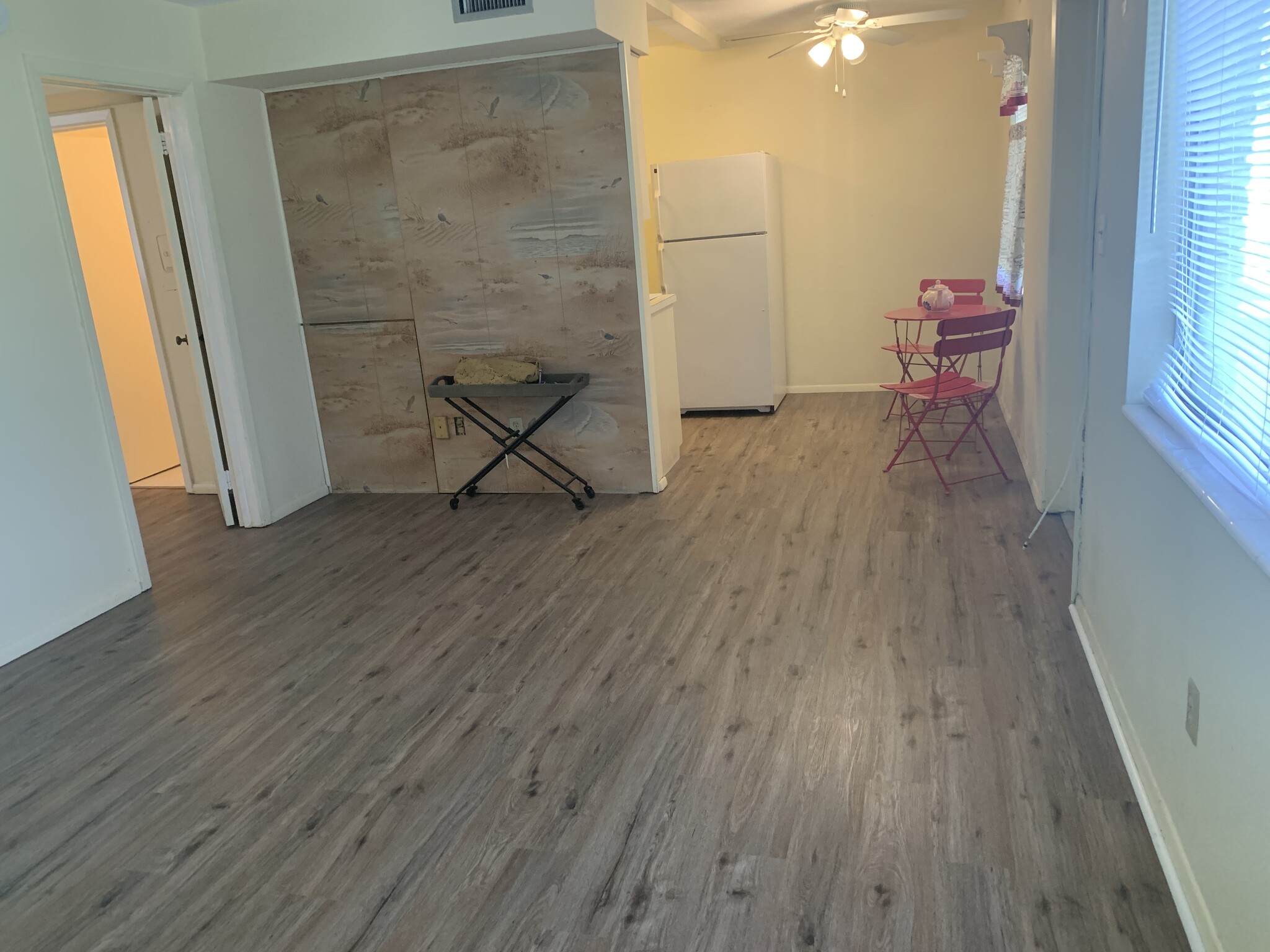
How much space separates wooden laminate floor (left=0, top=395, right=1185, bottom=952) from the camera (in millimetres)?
2082

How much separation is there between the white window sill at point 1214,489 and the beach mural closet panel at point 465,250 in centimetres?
316

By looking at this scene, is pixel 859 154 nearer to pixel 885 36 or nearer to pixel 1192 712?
pixel 885 36

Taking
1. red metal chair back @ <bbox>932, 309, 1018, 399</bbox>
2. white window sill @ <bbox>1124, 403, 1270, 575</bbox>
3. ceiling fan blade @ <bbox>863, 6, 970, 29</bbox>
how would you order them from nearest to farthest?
white window sill @ <bbox>1124, 403, 1270, 575</bbox>
red metal chair back @ <bbox>932, 309, 1018, 399</bbox>
ceiling fan blade @ <bbox>863, 6, 970, 29</bbox>

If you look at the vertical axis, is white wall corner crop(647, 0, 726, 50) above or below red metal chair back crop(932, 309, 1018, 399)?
above

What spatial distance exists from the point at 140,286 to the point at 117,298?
0.55 feet

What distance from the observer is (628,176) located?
482 centimetres

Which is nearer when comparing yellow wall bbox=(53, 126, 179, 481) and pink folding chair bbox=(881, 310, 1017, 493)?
pink folding chair bbox=(881, 310, 1017, 493)

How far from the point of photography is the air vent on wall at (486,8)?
14.4 feet

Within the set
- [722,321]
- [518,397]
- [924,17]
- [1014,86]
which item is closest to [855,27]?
[924,17]

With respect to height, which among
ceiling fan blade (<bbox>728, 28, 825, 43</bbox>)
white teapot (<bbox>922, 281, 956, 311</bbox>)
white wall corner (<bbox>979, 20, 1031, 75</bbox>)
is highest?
ceiling fan blade (<bbox>728, 28, 825, 43</bbox>)

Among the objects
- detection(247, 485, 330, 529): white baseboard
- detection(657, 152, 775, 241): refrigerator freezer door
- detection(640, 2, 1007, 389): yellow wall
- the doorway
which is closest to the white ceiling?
detection(640, 2, 1007, 389): yellow wall

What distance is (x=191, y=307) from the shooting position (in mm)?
4922

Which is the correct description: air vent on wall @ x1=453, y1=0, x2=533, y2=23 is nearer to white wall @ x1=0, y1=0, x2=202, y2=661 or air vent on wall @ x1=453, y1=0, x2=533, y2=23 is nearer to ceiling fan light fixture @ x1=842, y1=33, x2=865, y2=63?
white wall @ x1=0, y1=0, x2=202, y2=661

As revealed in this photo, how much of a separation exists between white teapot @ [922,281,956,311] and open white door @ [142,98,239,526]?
4068mm
